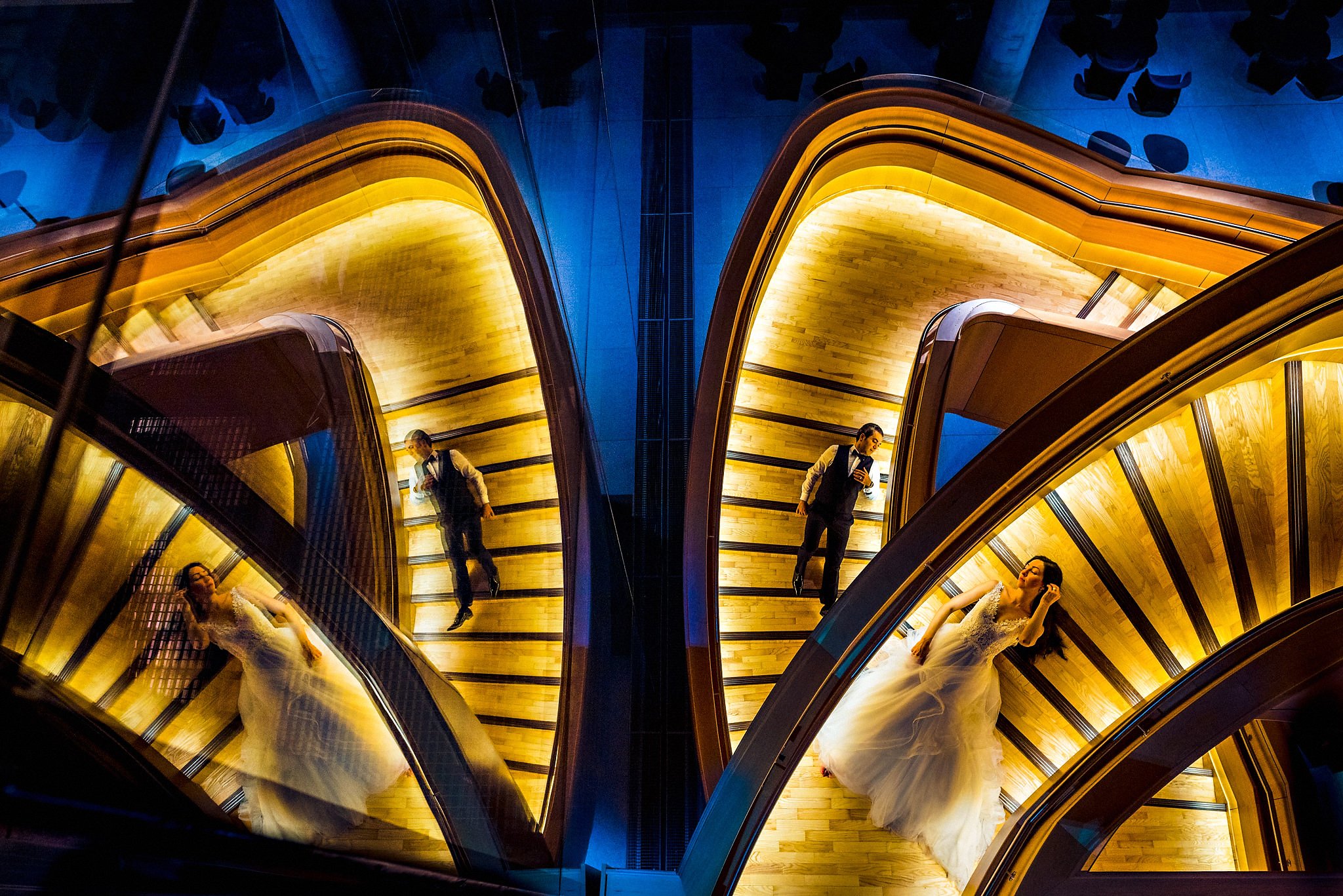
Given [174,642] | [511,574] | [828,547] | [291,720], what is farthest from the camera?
[828,547]

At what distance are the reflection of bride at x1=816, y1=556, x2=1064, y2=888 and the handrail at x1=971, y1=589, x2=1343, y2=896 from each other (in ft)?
1.24

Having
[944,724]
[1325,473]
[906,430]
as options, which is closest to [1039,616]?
[944,724]

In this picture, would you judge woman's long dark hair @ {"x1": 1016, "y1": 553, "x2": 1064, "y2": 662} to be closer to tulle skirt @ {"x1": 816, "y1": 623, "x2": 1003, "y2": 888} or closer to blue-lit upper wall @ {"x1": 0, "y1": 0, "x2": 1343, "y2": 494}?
tulle skirt @ {"x1": 816, "y1": 623, "x2": 1003, "y2": 888}

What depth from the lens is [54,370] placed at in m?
0.37

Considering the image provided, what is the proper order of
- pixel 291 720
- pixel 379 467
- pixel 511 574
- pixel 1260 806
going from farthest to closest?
pixel 1260 806 < pixel 511 574 < pixel 379 467 < pixel 291 720

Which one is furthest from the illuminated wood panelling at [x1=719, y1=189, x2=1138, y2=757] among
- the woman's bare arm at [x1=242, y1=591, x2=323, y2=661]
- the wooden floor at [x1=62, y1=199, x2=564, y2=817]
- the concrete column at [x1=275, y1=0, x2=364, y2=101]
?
the woman's bare arm at [x1=242, y1=591, x2=323, y2=661]

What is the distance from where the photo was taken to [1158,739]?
10.9 ft

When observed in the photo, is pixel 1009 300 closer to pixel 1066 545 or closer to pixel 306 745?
pixel 1066 545

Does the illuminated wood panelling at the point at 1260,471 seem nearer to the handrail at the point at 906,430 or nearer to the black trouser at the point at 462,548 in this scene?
the handrail at the point at 906,430

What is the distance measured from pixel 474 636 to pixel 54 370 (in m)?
0.69

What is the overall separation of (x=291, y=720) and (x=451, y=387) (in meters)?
0.53

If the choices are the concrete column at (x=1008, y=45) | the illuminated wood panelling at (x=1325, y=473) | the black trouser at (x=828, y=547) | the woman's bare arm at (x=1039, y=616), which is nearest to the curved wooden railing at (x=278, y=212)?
the black trouser at (x=828, y=547)

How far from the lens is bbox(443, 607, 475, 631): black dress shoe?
882mm

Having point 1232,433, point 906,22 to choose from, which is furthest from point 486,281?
point 906,22
